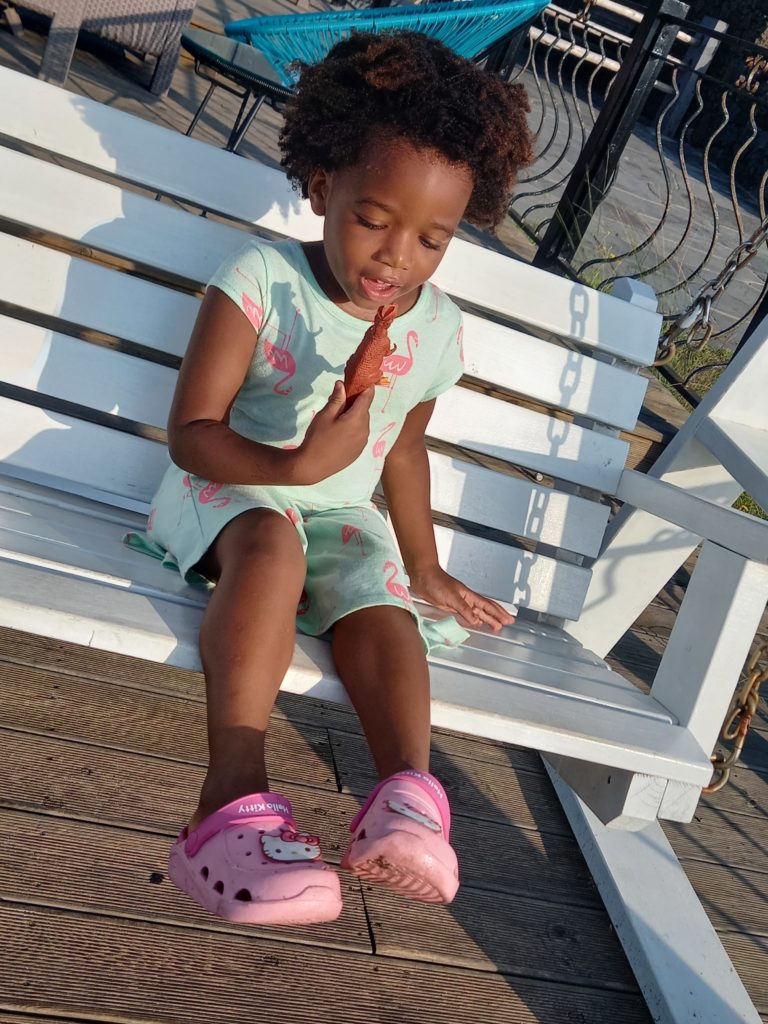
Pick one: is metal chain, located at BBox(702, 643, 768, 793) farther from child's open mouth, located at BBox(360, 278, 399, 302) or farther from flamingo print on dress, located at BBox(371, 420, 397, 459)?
child's open mouth, located at BBox(360, 278, 399, 302)

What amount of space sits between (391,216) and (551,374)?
0.73 m

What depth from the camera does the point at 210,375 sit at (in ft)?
5.43

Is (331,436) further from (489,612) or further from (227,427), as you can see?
(489,612)

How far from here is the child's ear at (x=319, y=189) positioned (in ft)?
5.77

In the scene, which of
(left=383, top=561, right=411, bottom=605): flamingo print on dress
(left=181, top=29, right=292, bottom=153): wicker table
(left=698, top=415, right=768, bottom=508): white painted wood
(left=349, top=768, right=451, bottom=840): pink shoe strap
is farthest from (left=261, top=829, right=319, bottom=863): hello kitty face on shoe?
(left=181, top=29, right=292, bottom=153): wicker table

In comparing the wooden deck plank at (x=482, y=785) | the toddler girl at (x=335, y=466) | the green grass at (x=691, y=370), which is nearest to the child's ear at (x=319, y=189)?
the toddler girl at (x=335, y=466)

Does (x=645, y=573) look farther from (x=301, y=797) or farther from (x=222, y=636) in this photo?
→ (x=222, y=636)

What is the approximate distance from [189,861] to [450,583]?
829 millimetres

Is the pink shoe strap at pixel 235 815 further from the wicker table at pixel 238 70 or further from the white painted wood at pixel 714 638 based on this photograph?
the wicker table at pixel 238 70

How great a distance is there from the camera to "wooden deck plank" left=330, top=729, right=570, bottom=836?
2.05 meters

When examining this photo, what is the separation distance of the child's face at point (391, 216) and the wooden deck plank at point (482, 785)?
89 cm

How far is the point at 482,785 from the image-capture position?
85.0 inches

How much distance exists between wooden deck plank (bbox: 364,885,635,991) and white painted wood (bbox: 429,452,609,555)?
749mm

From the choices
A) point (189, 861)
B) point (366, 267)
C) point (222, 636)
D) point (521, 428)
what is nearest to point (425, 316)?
point (366, 267)
